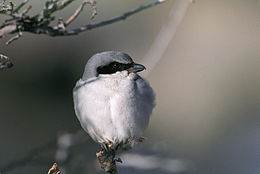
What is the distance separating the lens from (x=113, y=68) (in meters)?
3.16

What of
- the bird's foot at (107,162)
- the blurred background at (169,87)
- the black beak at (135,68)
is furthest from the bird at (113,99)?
the blurred background at (169,87)

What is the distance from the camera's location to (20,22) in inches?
77.9

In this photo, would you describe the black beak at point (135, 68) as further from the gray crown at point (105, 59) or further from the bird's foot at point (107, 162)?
the bird's foot at point (107, 162)

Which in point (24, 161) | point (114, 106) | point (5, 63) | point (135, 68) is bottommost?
point (24, 161)

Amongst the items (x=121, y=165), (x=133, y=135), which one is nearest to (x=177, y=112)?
(x=121, y=165)

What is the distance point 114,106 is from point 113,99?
59mm

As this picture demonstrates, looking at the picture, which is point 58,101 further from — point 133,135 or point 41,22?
point 41,22

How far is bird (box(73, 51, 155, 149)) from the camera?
10.1ft

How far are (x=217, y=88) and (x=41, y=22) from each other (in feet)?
19.8

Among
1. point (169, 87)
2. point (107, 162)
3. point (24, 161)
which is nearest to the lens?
point (107, 162)


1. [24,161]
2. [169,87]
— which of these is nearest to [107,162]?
[24,161]

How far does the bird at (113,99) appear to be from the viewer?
308 cm

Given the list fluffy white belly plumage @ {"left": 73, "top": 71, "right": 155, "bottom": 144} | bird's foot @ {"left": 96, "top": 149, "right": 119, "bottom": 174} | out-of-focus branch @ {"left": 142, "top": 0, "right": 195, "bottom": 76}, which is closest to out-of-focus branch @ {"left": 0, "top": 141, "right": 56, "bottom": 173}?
fluffy white belly plumage @ {"left": 73, "top": 71, "right": 155, "bottom": 144}

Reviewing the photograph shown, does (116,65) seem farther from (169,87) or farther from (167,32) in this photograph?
(169,87)
